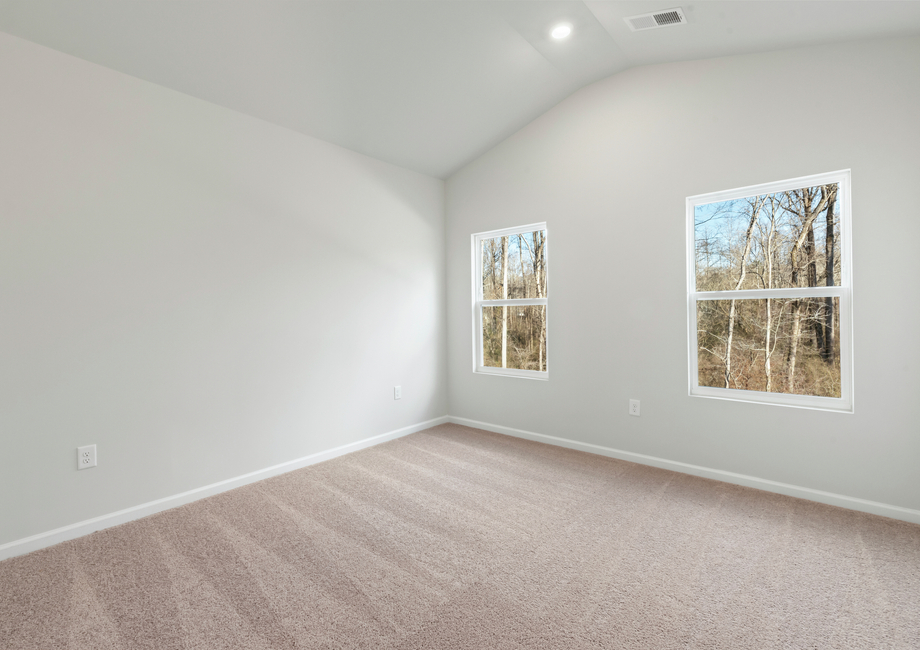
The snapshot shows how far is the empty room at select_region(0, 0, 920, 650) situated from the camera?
1.87 m

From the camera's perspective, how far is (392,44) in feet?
8.84

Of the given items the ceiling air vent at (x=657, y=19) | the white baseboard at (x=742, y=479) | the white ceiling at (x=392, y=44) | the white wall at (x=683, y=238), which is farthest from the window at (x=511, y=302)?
the ceiling air vent at (x=657, y=19)

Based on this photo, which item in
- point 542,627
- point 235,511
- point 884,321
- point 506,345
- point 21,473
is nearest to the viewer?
point 542,627

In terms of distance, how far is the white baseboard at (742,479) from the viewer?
8.05 feet

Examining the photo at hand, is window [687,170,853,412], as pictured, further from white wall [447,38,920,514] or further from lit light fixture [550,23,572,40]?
lit light fixture [550,23,572,40]

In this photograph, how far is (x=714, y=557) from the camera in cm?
209

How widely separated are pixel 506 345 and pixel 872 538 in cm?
271

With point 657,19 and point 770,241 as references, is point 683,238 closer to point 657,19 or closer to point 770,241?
point 770,241

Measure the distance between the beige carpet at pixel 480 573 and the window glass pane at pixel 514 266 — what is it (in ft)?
5.82

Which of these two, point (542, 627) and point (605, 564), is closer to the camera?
point (542, 627)

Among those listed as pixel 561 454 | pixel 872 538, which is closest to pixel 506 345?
pixel 561 454

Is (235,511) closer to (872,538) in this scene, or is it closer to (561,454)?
(561,454)

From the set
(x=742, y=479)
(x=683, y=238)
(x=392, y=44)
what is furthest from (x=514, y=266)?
(x=742, y=479)

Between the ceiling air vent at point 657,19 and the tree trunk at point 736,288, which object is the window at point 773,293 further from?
the ceiling air vent at point 657,19
